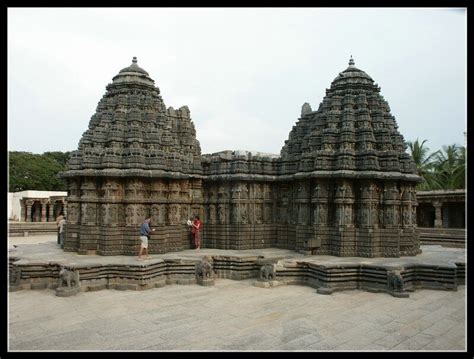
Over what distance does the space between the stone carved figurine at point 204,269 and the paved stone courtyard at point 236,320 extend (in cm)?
76

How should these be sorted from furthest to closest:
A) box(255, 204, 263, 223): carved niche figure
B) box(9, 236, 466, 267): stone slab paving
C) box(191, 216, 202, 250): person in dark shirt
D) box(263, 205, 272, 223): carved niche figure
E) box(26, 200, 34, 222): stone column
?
1. box(26, 200, 34, 222): stone column
2. box(263, 205, 272, 223): carved niche figure
3. box(255, 204, 263, 223): carved niche figure
4. box(191, 216, 202, 250): person in dark shirt
5. box(9, 236, 466, 267): stone slab paving

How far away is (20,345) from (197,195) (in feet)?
31.0

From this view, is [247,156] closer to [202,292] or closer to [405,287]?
[202,292]

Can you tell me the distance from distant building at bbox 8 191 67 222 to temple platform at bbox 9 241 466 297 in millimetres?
24804

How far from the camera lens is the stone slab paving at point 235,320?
6301 millimetres

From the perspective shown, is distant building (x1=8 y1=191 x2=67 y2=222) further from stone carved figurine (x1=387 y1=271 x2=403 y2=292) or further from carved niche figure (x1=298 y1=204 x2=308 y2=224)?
stone carved figurine (x1=387 y1=271 x2=403 y2=292)

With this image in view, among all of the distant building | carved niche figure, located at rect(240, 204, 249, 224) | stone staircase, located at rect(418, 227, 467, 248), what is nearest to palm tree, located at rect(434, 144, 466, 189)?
stone staircase, located at rect(418, 227, 467, 248)

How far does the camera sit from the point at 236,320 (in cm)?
758

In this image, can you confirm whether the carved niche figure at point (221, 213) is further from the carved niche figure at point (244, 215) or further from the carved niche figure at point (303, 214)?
the carved niche figure at point (303, 214)

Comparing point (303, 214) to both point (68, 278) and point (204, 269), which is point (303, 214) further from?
point (68, 278)

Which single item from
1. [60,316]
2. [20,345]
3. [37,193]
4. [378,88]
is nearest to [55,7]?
[20,345]

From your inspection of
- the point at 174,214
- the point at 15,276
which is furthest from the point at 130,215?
the point at 15,276

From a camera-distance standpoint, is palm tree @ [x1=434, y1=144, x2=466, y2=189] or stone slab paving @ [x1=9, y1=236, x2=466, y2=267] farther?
palm tree @ [x1=434, y1=144, x2=466, y2=189]

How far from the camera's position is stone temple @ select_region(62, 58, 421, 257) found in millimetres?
12656
